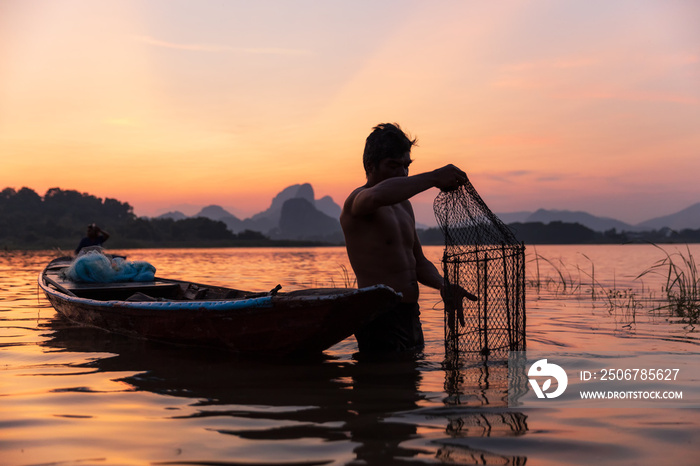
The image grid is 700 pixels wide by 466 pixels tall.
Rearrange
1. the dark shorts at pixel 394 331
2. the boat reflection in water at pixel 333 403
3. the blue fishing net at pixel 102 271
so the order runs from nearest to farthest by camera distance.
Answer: the boat reflection in water at pixel 333 403 < the dark shorts at pixel 394 331 < the blue fishing net at pixel 102 271

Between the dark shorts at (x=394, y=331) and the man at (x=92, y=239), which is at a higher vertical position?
the man at (x=92, y=239)

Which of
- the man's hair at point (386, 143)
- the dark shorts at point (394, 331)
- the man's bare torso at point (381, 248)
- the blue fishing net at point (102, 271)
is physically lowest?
the dark shorts at point (394, 331)

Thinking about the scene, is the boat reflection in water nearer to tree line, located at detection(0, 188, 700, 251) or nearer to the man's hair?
the man's hair

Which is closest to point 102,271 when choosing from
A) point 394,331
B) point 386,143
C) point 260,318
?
point 260,318

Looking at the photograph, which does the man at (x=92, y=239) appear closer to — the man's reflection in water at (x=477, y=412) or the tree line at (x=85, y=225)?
the man's reflection in water at (x=477, y=412)

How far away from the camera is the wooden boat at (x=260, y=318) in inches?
171

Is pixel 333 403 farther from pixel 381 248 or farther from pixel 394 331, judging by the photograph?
pixel 381 248

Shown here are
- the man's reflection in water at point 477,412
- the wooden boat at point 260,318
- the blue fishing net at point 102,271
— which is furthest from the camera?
the blue fishing net at point 102,271

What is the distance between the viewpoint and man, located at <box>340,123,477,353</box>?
4566mm

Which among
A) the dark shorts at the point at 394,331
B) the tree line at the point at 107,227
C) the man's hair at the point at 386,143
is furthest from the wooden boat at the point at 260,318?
the tree line at the point at 107,227

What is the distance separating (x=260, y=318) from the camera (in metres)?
4.72

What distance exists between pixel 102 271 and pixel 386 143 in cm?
644

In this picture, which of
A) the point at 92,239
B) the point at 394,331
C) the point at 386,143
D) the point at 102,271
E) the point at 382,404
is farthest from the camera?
the point at 92,239

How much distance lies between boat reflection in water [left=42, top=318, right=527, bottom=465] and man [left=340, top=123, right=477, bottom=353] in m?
0.23
